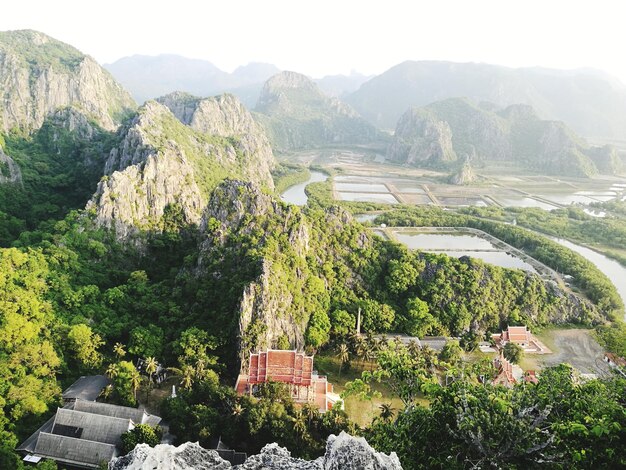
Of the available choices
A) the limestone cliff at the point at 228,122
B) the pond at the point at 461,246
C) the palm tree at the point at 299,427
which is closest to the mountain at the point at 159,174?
the limestone cliff at the point at 228,122

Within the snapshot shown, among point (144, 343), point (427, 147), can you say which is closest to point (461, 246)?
point (144, 343)

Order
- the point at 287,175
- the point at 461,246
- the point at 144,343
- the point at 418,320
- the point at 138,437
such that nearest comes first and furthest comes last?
the point at 138,437 → the point at 144,343 → the point at 418,320 → the point at 461,246 → the point at 287,175

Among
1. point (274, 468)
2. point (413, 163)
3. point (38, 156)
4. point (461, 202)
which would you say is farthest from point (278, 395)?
point (413, 163)

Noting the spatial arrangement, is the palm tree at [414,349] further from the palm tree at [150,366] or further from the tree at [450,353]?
the palm tree at [150,366]

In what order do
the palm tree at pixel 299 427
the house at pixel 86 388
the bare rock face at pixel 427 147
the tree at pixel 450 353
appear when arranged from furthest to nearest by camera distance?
the bare rock face at pixel 427 147, the tree at pixel 450 353, the house at pixel 86 388, the palm tree at pixel 299 427

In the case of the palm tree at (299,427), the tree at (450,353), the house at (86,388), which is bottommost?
the house at (86,388)

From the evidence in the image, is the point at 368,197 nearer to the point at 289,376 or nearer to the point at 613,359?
the point at 613,359

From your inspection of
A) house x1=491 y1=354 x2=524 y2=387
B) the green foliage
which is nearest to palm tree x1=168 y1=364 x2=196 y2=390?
house x1=491 y1=354 x2=524 y2=387

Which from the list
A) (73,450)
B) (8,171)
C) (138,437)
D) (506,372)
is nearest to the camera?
(73,450)

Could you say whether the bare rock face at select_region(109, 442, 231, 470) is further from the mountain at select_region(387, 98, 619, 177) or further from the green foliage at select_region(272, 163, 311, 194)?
the mountain at select_region(387, 98, 619, 177)
